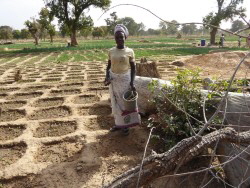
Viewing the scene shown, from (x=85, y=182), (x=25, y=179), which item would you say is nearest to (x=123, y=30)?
(x=85, y=182)

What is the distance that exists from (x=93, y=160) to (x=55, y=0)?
21943 mm

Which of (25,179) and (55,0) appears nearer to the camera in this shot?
(25,179)

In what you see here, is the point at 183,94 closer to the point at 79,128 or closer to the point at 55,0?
the point at 79,128

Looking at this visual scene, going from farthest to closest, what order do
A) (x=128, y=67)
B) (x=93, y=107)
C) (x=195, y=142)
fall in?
(x=93, y=107) → (x=128, y=67) → (x=195, y=142)

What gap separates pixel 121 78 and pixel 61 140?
123 cm

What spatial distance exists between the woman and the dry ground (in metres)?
0.28

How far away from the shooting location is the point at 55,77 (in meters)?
7.69

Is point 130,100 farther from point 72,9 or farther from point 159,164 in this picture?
point 72,9

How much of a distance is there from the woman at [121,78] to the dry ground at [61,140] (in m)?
0.28

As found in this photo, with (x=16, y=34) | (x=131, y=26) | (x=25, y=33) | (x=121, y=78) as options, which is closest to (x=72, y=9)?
(x=121, y=78)

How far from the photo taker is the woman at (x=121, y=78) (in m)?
3.27

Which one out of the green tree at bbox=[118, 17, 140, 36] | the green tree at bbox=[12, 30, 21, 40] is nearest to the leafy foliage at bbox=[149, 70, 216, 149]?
the green tree at bbox=[12, 30, 21, 40]

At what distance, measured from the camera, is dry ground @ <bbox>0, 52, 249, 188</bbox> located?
8.74 feet

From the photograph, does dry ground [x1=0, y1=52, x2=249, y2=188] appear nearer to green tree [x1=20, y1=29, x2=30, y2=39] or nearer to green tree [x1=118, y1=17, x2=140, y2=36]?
green tree [x1=20, y1=29, x2=30, y2=39]
